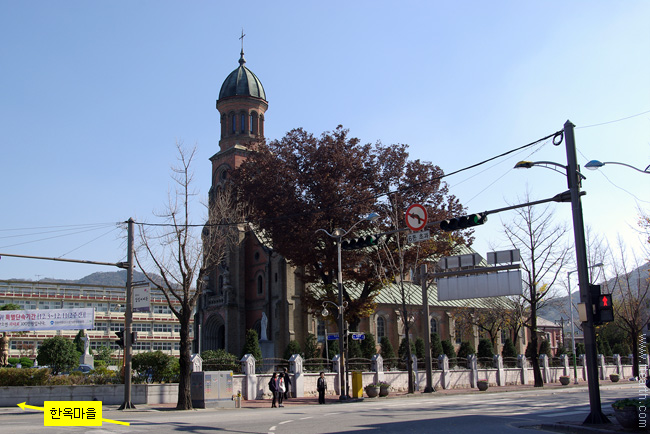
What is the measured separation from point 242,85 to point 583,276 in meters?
50.0

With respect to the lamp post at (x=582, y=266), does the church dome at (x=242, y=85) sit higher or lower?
higher

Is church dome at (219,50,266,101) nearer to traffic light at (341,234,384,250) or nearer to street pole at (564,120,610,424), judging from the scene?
traffic light at (341,234,384,250)

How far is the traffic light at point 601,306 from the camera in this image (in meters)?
15.0

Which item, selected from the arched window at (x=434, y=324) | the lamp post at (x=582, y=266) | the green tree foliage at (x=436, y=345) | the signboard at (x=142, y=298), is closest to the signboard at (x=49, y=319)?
the signboard at (x=142, y=298)

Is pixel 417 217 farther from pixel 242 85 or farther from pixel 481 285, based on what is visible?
pixel 242 85

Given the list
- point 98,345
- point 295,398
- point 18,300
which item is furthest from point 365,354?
point 18,300

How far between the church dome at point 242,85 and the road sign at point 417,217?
4130 cm

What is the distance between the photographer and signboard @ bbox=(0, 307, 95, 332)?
31.8m

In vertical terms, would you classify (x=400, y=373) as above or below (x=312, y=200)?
below

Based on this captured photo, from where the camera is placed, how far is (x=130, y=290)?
26016 mm

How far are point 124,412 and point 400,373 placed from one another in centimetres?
1987

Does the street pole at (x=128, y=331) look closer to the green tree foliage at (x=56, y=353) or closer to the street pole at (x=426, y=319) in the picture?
the green tree foliage at (x=56, y=353)

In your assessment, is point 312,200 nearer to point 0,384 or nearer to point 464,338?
point 0,384

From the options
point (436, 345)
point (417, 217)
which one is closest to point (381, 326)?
point (436, 345)
